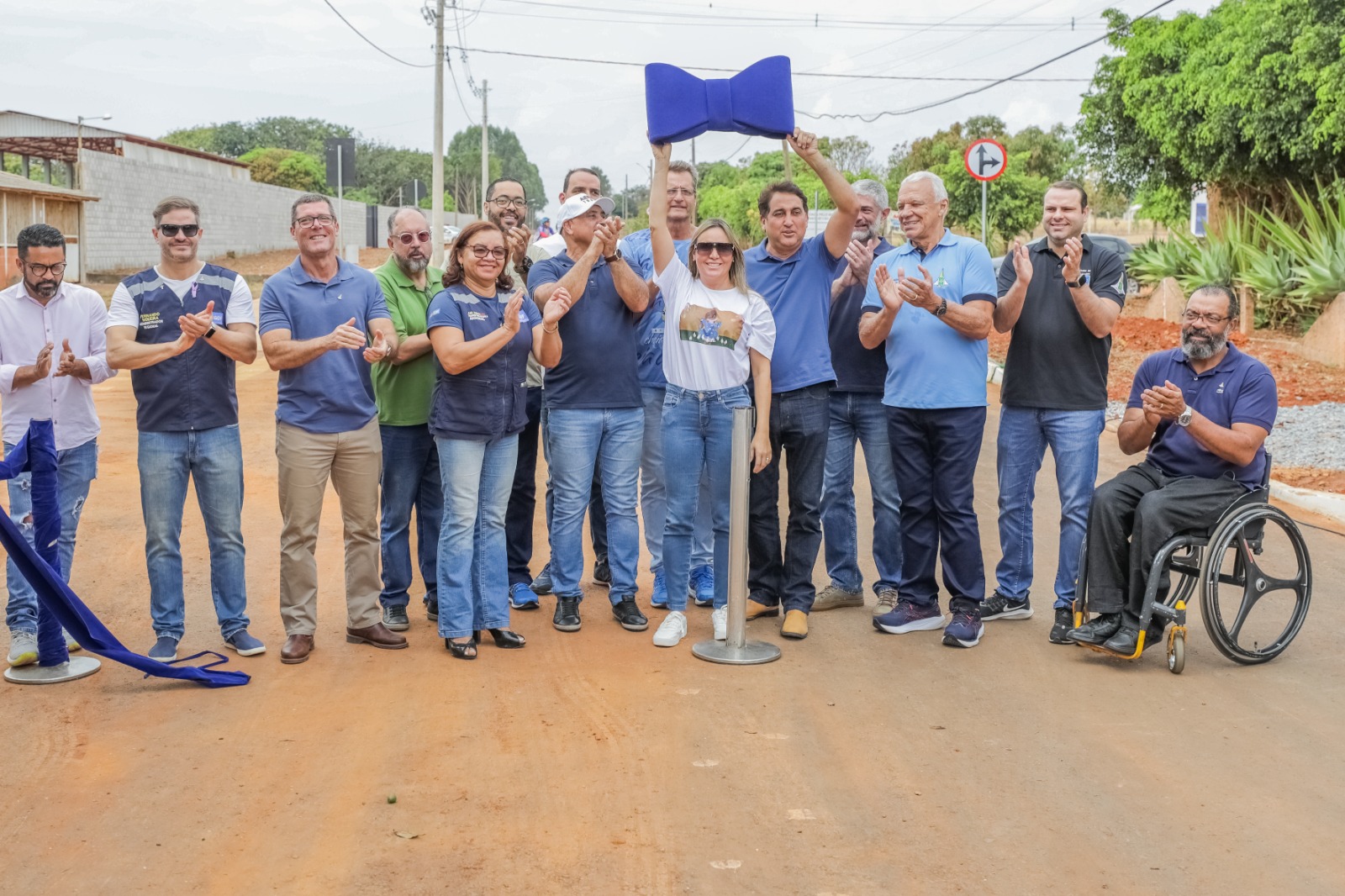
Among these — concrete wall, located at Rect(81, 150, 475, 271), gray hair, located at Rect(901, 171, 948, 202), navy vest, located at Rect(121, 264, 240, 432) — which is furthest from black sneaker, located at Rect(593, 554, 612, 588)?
concrete wall, located at Rect(81, 150, 475, 271)

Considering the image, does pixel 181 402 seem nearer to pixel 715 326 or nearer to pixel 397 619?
pixel 397 619

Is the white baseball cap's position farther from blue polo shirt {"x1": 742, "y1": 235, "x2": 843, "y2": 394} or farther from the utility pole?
the utility pole

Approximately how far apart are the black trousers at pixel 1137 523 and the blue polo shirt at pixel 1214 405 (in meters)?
0.09

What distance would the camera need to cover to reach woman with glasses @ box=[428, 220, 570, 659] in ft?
20.4

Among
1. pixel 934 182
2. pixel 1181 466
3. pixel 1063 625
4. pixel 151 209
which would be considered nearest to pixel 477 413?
pixel 934 182

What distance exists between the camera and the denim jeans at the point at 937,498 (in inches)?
259

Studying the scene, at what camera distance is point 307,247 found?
241 inches

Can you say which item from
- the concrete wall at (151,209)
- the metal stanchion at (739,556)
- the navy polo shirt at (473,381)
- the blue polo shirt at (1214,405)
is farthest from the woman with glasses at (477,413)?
the concrete wall at (151,209)

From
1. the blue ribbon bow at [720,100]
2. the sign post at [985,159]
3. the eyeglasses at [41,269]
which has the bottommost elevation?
the eyeglasses at [41,269]

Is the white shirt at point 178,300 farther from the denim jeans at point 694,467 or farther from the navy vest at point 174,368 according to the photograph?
the denim jeans at point 694,467

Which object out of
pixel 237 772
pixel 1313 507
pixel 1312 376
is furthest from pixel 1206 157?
pixel 237 772

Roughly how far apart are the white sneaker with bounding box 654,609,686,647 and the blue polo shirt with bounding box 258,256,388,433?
182 cm

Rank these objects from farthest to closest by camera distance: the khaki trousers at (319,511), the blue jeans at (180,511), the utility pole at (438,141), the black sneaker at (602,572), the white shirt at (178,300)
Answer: the utility pole at (438,141), the black sneaker at (602,572), the khaki trousers at (319,511), the blue jeans at (180,511), the white shirt at (178,300)

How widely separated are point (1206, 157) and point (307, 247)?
21.0 metres
